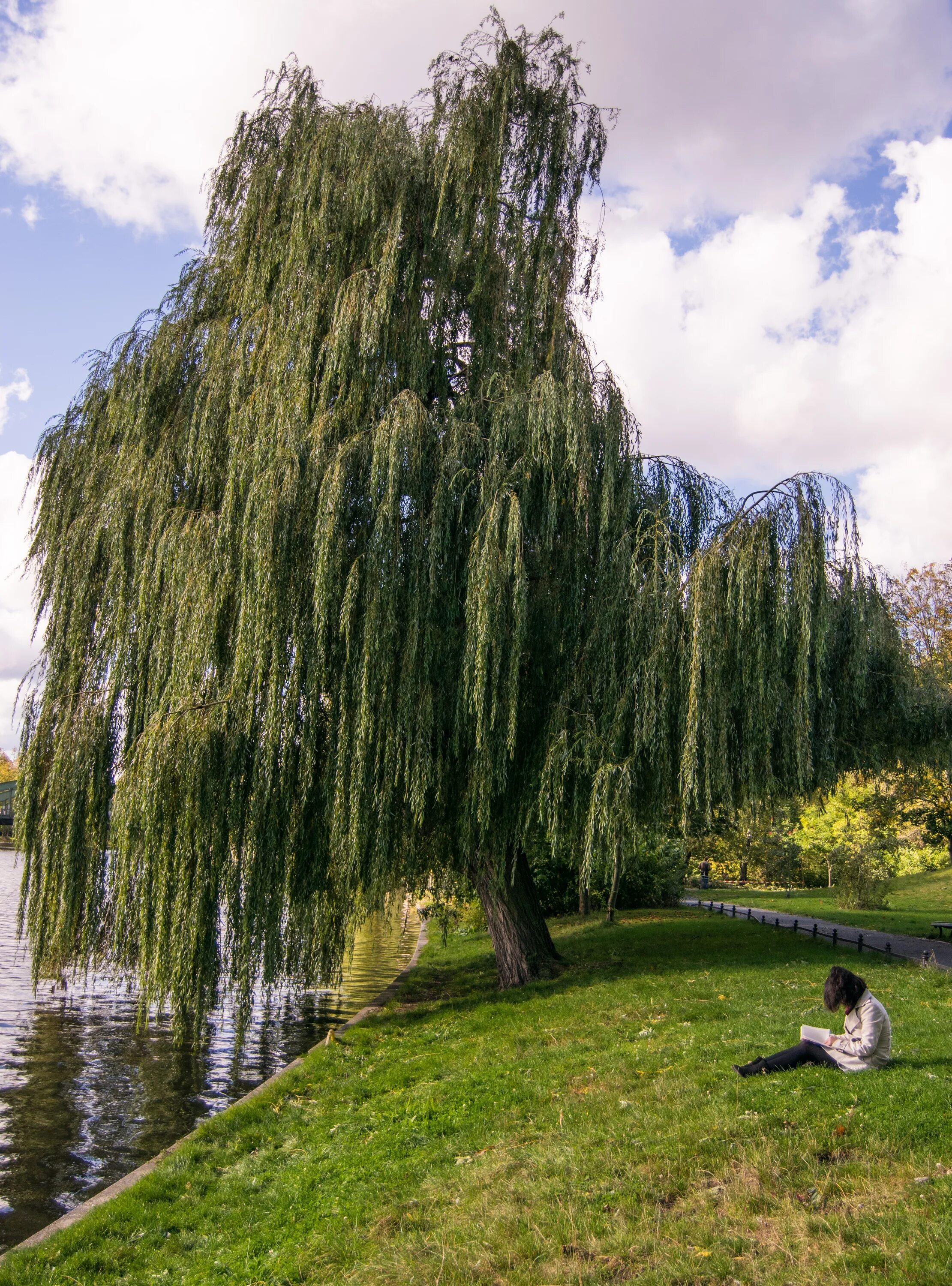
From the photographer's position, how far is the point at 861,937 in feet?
61.0

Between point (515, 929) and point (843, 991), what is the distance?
8.62 metres

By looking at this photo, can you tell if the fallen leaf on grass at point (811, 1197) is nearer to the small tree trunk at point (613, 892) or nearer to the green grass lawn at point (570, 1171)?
the green grass lawn at point (570, 1171)

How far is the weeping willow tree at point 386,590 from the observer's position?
11586 millimetres

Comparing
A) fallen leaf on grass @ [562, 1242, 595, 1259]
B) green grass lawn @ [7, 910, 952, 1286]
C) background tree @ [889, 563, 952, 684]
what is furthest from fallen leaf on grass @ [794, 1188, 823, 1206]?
background tree @ [889, 563, 952, 684]

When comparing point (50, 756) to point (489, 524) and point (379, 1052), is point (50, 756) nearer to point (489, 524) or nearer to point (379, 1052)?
point (379, 1052)

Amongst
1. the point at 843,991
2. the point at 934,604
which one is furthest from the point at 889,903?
the point at 843,991

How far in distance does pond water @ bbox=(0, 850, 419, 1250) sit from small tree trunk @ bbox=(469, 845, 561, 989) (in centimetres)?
290

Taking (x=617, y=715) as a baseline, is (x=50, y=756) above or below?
below

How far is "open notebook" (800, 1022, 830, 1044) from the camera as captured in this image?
7.74 metres

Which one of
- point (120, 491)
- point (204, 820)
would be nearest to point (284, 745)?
point (204, 820)

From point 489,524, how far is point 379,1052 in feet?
22.7

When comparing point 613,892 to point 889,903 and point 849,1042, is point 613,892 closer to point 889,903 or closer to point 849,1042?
point 849,1042

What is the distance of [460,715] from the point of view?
1221cm

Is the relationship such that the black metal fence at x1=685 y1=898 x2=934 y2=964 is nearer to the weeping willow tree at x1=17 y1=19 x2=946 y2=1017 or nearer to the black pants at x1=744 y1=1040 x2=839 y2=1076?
the weeping willow tree at x1=17 y1=19 x2=946 y2=1017
